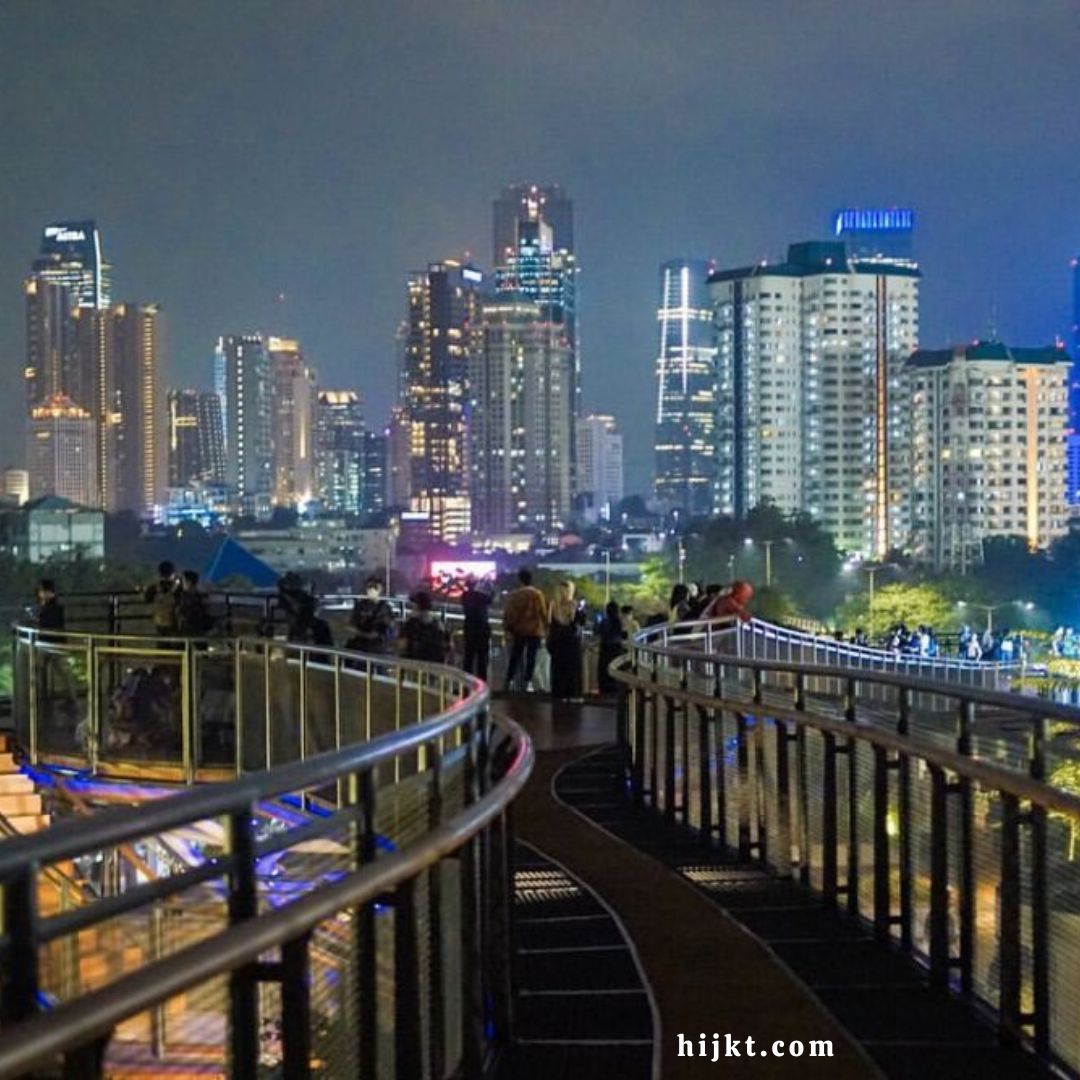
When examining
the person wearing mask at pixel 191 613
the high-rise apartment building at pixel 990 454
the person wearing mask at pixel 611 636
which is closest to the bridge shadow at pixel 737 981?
the person wearing mask at pixel 191 613

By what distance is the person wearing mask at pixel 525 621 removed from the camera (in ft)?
69.1

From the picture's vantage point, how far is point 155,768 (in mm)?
16625

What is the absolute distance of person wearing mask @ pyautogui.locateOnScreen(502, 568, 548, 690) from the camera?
2106cm

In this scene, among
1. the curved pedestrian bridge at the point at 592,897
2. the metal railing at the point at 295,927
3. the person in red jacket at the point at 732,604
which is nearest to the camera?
the metal railing at the point at 295,927

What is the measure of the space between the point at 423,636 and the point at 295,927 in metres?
13.5

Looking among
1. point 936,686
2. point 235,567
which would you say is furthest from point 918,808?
point 235,567

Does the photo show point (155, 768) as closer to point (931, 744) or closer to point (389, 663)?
point (389, 663)

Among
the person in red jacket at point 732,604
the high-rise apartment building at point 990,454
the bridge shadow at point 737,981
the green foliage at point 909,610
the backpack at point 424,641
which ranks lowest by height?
the green foliage at point 909,610

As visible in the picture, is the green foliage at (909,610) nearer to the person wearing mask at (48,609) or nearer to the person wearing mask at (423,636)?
the person wearing mask at (48,609)

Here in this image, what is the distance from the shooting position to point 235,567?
3136cm

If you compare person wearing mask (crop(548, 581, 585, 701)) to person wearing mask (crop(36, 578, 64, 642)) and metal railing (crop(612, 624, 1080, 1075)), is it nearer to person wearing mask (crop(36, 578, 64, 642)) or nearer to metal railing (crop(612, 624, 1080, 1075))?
person wearing mask (crop(36, 578, 64, 642))

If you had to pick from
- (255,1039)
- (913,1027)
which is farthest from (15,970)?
(913,1027)

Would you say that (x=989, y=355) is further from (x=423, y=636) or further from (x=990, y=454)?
(x=423, y=636)

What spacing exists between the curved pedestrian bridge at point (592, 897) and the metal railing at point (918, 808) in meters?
0.02
